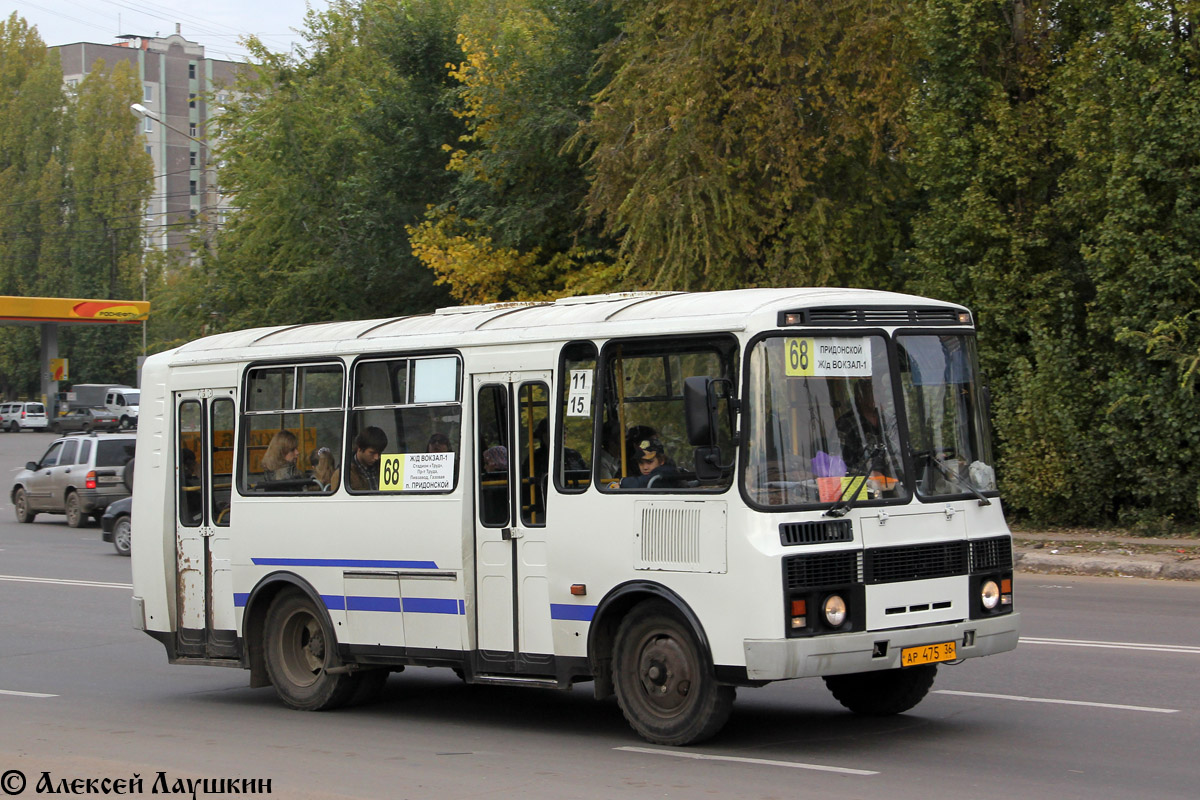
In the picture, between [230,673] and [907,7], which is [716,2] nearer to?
[907,7]

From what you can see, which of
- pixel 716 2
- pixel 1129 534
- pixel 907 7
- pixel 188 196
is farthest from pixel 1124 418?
pixel 188 196

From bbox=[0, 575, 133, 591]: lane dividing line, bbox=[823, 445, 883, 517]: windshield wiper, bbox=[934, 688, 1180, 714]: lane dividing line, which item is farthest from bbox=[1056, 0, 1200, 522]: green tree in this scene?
bbox=[0, 575, 133, 591]: lane dividing line

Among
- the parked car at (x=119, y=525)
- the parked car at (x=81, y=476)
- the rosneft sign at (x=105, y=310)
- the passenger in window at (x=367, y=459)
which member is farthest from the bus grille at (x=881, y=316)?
the rosneft sign at (x=105, y=310)

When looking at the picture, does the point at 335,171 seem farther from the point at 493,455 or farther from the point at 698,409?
the point at 698,409

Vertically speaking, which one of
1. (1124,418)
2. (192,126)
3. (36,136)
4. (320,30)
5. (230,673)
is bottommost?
(230,673)

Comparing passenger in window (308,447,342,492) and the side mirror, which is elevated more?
the side mirror

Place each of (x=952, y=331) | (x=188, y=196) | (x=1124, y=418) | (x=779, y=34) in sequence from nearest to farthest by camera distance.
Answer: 1. (x=952, y=331)
2. (x=1124, y=418)
3. (x=779, y=34)
4. (x=188, y=196)

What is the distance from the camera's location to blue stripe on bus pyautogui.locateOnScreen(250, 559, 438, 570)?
9.49m

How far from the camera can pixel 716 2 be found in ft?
73.3

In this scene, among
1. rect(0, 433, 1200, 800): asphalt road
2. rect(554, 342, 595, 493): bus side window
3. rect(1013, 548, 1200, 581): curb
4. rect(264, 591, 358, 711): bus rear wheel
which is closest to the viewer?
rect(0, 433, 1200, 800): asphalt road

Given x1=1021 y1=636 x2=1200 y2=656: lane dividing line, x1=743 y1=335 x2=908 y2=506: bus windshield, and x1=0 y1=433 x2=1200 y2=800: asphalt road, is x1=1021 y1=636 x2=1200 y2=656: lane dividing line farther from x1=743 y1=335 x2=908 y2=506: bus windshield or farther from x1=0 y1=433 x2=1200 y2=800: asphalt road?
x1=743 y1=335 x2=908 y2=506: bus windshield

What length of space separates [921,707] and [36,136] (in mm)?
91952

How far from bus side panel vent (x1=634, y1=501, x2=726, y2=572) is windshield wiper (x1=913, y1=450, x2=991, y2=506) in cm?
132

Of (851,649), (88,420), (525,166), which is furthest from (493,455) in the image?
(88,420)
